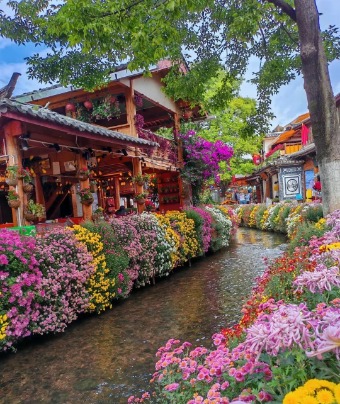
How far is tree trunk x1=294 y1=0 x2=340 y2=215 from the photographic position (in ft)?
21.7

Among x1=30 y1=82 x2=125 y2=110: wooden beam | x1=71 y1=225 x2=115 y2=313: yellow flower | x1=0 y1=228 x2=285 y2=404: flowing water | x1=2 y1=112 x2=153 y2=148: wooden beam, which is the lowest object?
x1=0 y1=228 x2=285 y2=404: flowing water

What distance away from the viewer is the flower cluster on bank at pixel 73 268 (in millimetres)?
5172

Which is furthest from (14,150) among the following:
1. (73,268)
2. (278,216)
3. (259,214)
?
(259,214)

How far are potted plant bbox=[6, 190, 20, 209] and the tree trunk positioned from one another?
589cm

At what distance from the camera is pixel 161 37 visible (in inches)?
233

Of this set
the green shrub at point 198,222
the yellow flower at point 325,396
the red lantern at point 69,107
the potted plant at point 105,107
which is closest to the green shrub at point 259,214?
the green shrub at point 198,222

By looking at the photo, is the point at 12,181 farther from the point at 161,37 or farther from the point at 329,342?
the point at 329,342

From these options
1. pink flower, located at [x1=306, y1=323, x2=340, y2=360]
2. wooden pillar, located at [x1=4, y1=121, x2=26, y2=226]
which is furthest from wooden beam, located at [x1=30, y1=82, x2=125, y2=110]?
pink flower, located at [x1=306, y1=323, x2=340, y2=360]

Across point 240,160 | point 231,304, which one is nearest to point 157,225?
point 231,304

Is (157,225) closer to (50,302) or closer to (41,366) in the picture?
(50,302)

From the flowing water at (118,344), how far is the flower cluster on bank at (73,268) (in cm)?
32

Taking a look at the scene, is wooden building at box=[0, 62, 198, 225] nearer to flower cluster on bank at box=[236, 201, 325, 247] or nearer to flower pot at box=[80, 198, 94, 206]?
flower pot at box=[80, 198, 94, 206]

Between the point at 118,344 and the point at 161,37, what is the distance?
4.91 meters

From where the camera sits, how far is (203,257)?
13.7m
